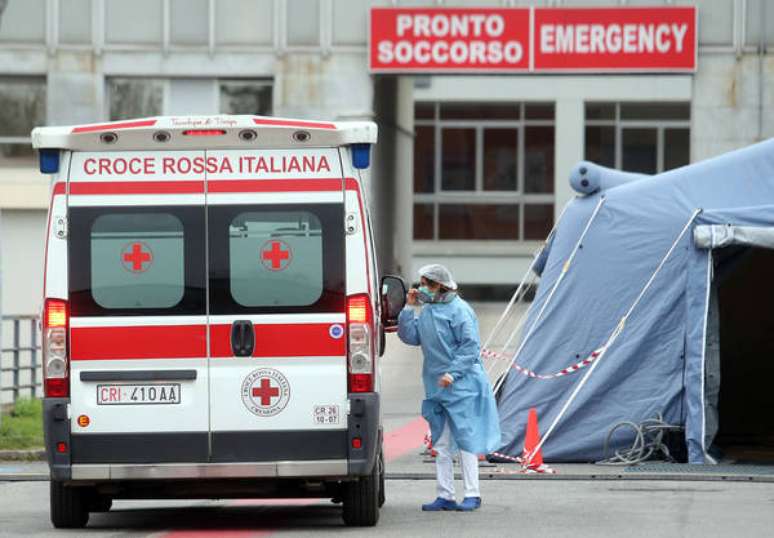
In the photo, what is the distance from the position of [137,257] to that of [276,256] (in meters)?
0.83

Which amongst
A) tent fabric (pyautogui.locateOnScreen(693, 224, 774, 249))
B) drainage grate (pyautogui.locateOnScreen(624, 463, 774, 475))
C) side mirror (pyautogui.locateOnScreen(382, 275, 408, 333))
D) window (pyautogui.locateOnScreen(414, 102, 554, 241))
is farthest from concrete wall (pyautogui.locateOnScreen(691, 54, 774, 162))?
side mirror (pyautogui.locateOnScreen(382, 275, 408, 333))

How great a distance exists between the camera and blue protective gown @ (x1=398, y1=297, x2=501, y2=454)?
44.3ft

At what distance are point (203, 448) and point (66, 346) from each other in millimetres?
999

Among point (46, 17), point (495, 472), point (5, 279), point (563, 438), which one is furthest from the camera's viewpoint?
point (46, 17)

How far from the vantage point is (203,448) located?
39.4ft

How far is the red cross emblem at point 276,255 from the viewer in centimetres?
1205

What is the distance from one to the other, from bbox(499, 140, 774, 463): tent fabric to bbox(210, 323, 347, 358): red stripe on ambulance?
610 cm

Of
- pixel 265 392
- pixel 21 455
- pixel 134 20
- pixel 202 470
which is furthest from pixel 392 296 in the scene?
pixel 134 20

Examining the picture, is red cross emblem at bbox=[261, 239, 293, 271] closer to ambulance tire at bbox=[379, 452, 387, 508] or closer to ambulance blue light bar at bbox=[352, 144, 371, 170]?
ambulance blue light bar at bbox=[352, 144, 371, 170]

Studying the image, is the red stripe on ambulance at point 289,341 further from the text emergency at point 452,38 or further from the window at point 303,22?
the window at point 303,22

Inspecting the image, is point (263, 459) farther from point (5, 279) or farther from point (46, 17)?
point (46, 17)

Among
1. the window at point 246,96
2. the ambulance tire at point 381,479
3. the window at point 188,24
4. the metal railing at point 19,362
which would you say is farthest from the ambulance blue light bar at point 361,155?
the window at point 246,96

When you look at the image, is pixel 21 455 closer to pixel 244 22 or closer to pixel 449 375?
pixel 449 375

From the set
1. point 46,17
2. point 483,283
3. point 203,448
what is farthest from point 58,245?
point 483,283
